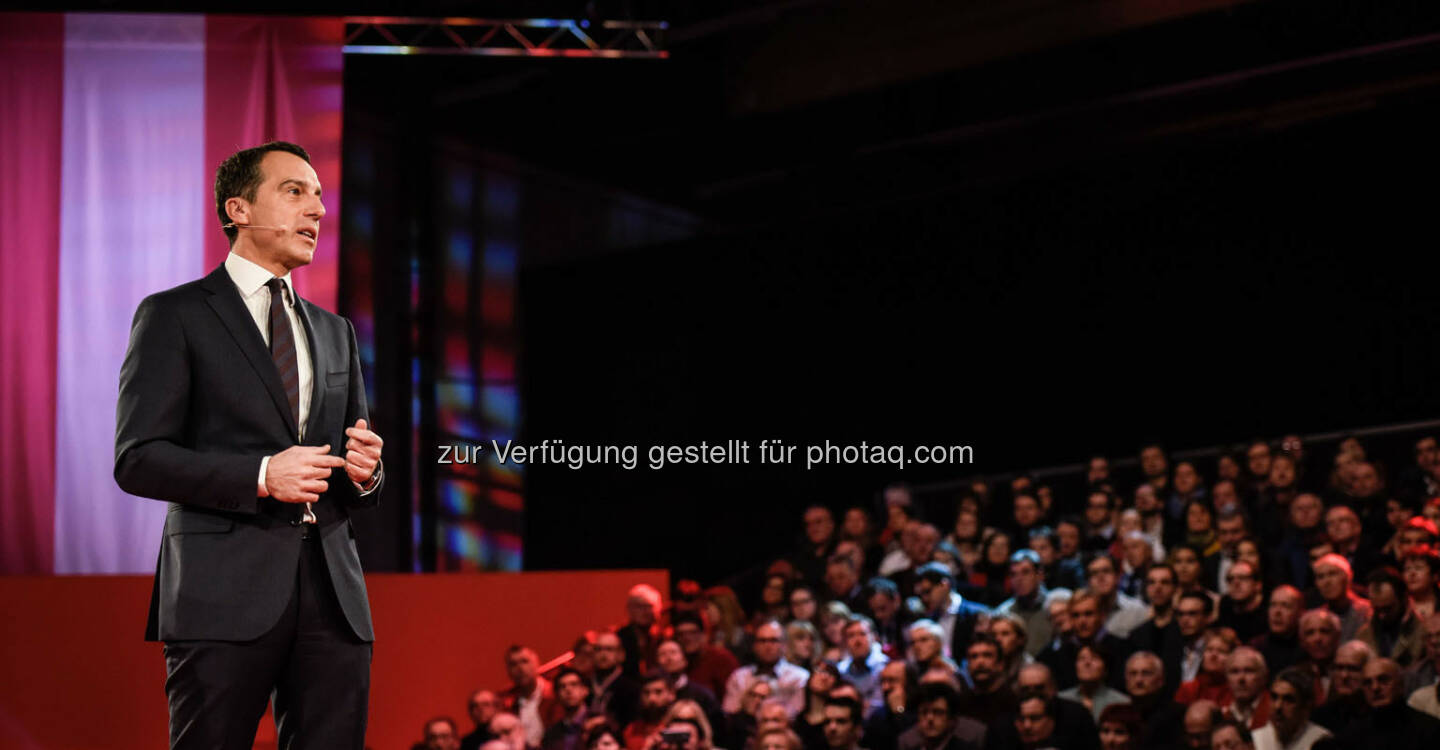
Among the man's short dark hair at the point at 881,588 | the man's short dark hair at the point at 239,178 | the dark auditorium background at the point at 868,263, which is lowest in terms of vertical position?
the man's short dark hair at the point at 881,588

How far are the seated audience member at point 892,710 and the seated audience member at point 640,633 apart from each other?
929 millimetres

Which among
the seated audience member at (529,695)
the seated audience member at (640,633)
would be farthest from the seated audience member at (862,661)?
the seated audience member at (529,695)

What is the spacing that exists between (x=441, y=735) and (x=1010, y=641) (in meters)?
1.97

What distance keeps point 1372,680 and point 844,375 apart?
5.51 meters

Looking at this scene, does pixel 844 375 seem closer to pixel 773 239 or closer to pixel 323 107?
pixel 773 239

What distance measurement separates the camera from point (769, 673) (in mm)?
5418

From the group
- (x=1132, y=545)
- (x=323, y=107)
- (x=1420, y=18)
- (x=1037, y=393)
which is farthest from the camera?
(x=1037, y=393)

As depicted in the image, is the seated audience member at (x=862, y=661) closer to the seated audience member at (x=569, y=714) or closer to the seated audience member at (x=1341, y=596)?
the seated audience member at (x=569, y=714)

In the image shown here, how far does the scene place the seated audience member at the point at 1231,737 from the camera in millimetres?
4090

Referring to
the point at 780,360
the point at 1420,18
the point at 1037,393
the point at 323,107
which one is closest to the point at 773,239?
the point at 780,360

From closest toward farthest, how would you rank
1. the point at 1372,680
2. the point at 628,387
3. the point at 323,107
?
1. the point at 1372,680
2. the point at 323,107
3. the point at 628,387

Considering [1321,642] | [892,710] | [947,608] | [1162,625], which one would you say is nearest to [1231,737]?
[1321,642]

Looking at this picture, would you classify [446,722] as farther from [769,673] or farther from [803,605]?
[803,605]

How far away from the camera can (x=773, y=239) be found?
9.48 m
